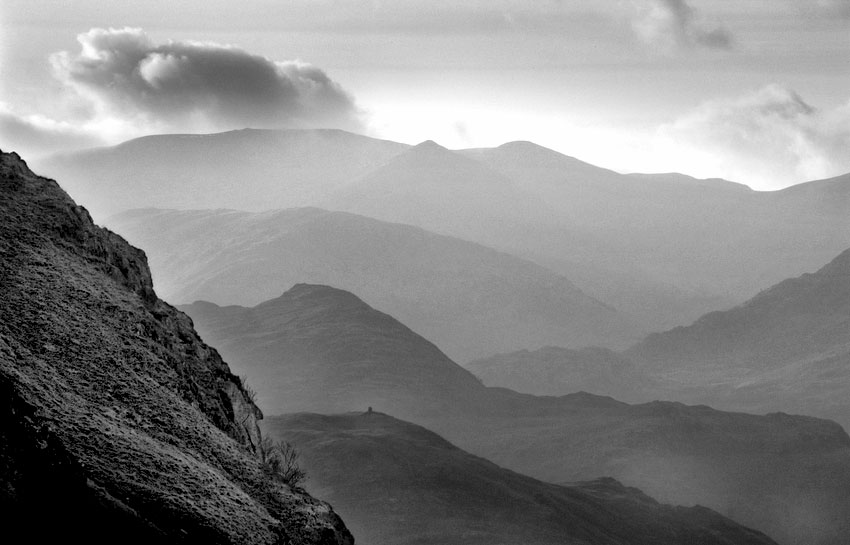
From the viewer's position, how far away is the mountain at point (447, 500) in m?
107

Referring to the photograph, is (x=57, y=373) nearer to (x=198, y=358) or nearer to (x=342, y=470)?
(x=198, y=358)

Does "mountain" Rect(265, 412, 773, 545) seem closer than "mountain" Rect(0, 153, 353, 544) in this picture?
No

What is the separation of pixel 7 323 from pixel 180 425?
3.28 metres

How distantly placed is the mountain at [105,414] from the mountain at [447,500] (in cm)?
8004

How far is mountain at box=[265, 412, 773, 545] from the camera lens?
352 feet

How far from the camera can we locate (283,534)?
16500mm

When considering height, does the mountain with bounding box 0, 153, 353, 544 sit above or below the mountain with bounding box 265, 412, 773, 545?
below

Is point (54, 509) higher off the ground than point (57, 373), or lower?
lower

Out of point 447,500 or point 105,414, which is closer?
point 105,414

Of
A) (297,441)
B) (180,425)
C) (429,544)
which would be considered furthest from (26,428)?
(297,441)

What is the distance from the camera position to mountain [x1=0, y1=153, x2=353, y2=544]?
13.1 metres

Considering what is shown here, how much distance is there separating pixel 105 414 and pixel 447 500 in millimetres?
105235

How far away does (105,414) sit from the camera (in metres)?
15.7

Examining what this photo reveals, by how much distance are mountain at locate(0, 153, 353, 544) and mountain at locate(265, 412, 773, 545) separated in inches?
3151
